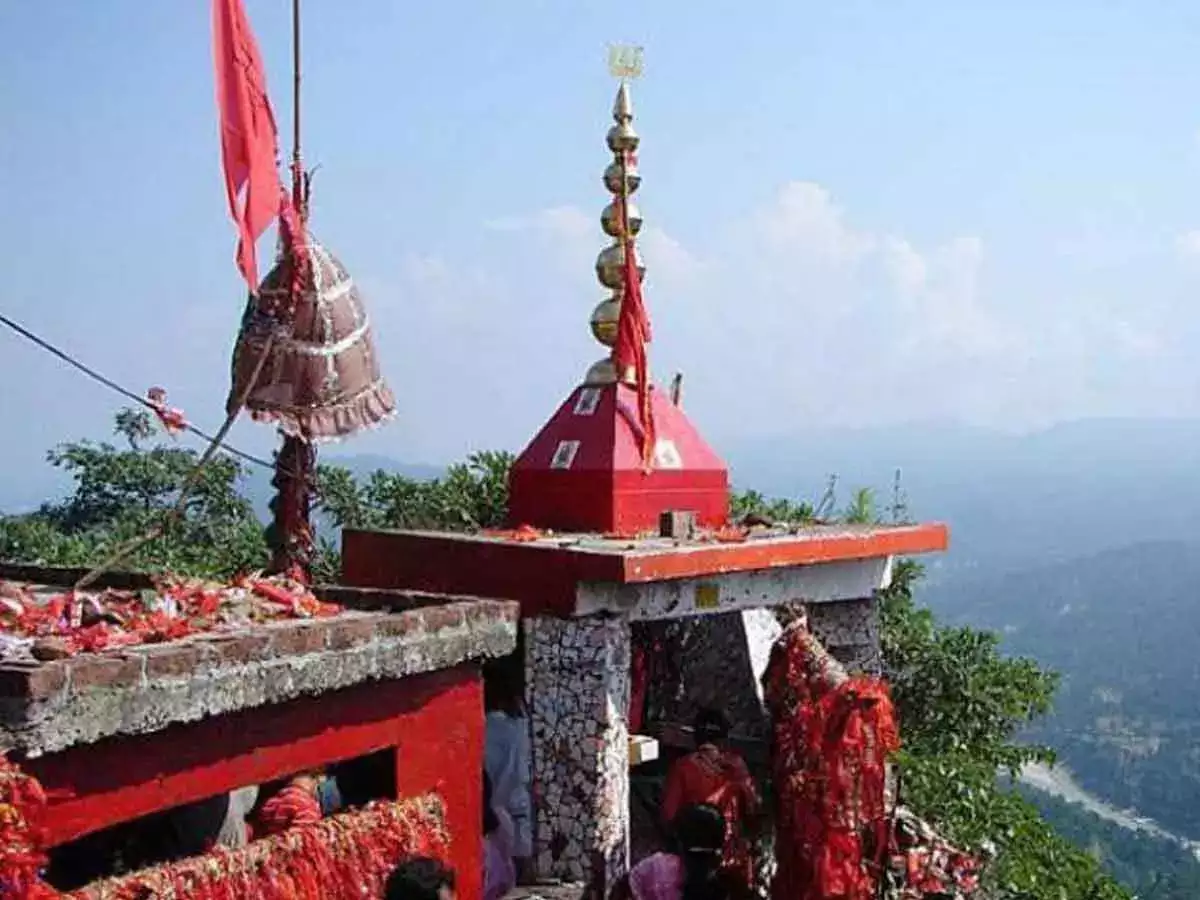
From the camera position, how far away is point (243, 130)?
859cm

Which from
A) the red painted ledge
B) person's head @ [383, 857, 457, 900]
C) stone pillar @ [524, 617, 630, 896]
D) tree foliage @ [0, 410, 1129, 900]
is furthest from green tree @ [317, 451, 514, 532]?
person's head @ [383, 857, 457, 900]

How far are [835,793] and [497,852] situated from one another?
2.02 m

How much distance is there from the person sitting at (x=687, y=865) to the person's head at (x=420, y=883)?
2229mm

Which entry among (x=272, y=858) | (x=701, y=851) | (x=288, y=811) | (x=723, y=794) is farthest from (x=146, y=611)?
(x=723, y=794)

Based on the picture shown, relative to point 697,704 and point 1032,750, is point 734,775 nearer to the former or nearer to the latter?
point 697,704

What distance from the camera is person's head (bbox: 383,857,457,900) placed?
552 centimetres

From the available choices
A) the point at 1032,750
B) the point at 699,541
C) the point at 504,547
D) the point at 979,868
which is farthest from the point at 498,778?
the point at 1032,750

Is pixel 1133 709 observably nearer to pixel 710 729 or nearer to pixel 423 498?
pixel 423 498

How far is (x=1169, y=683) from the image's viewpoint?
506ft

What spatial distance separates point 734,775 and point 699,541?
150 cm

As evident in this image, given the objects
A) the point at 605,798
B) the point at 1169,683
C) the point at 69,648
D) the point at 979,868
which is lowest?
the point at 1169,683

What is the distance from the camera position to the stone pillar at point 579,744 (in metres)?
8.70

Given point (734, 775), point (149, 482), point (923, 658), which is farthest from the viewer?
point (149, 482)

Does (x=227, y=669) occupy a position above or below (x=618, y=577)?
below
